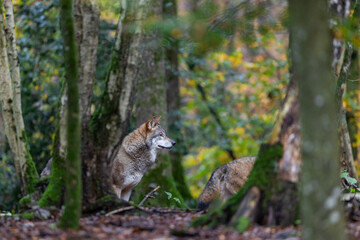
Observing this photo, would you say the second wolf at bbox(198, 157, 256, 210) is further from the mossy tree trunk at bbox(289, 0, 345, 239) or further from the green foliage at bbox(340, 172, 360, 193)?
the mossy tree trunk at bbox(289, 0, 345, 239)

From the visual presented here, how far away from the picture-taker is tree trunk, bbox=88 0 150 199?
26.9 feet

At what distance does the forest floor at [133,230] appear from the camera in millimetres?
6616

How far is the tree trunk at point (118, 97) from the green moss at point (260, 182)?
71.0 inches

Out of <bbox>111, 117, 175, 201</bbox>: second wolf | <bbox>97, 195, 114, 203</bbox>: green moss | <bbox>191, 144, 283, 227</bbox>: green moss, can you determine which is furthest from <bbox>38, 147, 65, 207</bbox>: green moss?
<bbox>111, 117, 175, 201</bbox>: second wolf

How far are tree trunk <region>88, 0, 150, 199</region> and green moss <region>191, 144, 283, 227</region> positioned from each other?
180 centimetres

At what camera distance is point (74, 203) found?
6.69 meters

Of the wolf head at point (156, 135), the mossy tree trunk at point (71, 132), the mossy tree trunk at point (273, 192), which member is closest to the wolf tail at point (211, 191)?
the wolf head at point (156, 135)

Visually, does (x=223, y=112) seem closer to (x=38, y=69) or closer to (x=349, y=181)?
(x=38, y=69)

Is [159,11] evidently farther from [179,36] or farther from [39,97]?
[179,36]

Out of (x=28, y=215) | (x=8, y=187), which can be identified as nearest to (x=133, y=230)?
(x=28, y=215)

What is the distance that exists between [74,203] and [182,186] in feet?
36.8

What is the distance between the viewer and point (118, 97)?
8.27 meters

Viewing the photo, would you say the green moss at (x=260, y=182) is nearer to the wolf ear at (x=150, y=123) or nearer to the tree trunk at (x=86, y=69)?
the tree trunk at (x=86, y=69)

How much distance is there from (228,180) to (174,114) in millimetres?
7730
